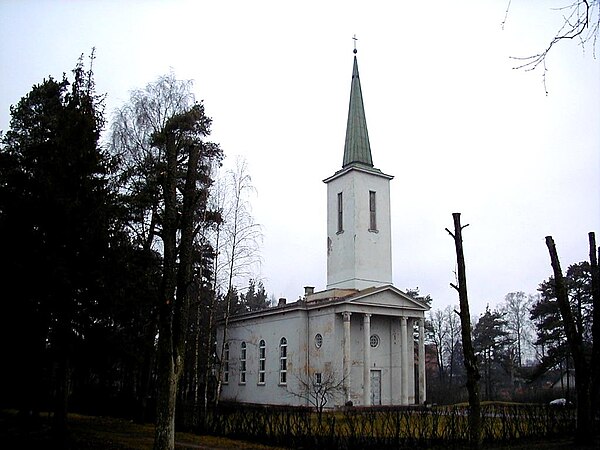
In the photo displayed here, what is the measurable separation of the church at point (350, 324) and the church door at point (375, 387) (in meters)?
0.06

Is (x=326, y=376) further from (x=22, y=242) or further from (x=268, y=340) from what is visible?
(x=22, y=242)

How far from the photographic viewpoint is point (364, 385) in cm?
3253

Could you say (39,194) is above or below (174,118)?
below

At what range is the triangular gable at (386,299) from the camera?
3319cm

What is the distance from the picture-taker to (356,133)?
39156 mm

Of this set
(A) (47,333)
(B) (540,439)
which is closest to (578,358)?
(B) (540,439)

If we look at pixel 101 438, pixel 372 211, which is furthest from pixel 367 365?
pixel 101 438

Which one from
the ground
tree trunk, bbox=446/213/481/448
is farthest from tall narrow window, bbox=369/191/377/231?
tree trunk, bbox=446/213/481/448

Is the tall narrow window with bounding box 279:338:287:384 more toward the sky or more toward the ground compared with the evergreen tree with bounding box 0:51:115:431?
more toward the ground

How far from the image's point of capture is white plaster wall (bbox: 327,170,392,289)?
120ft

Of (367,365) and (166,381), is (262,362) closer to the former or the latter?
(367,365)

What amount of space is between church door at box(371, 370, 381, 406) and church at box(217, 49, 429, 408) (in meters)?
0.06

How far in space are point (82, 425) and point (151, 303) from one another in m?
6.01

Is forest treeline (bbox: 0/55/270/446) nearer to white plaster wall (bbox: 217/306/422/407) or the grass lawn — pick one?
the grass lawn
